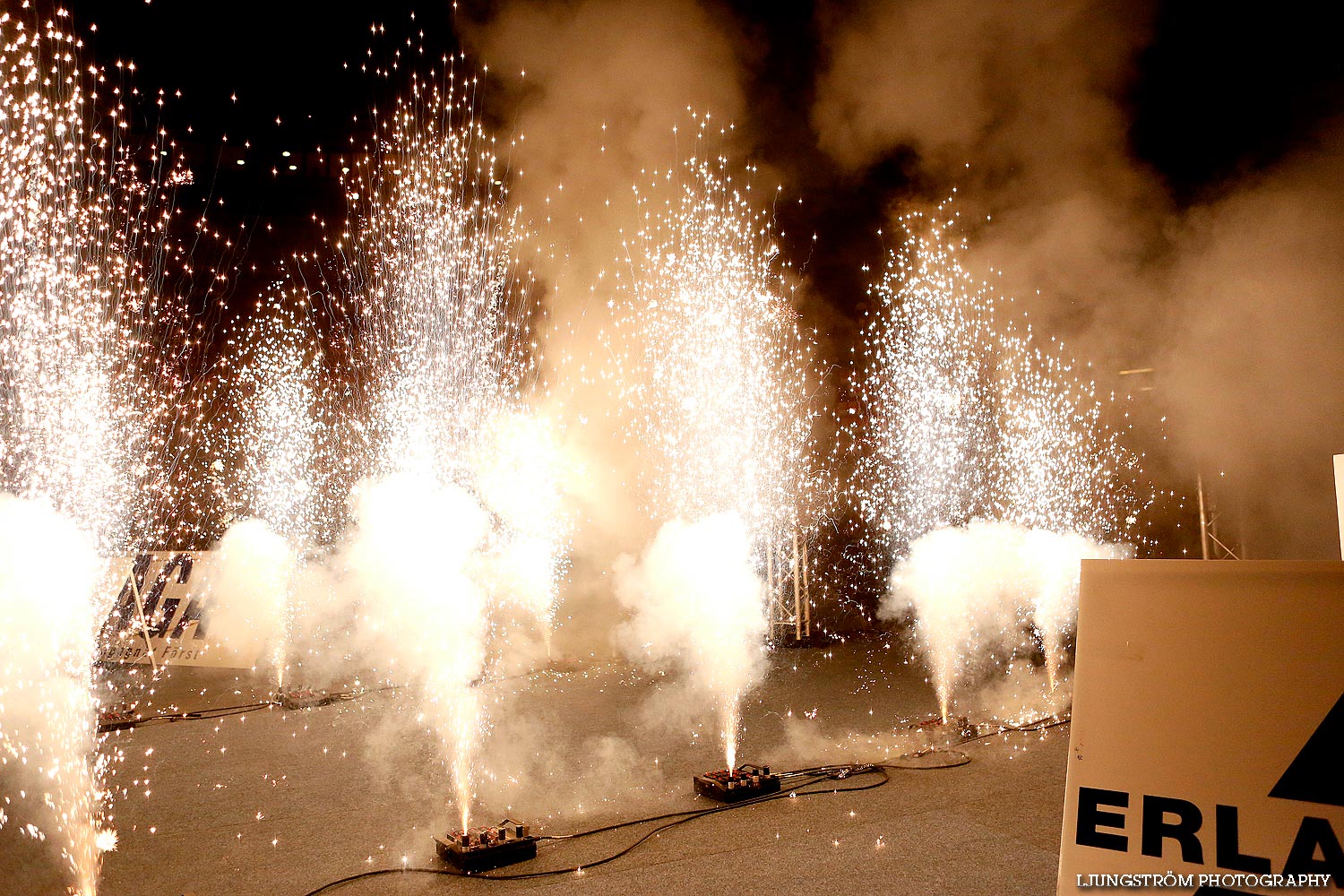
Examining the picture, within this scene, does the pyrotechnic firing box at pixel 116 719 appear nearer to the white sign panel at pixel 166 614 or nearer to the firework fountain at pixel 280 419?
the white sign panel at pixel 166 614

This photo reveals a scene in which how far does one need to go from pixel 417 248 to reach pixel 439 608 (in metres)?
4.11

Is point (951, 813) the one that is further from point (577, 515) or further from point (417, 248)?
point (577, 515)

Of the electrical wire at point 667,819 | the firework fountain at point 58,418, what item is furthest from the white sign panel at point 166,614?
the electrical wire at point 667,819

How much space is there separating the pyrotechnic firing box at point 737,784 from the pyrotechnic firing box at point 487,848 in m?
1.15

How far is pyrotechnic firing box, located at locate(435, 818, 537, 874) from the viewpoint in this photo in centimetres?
382

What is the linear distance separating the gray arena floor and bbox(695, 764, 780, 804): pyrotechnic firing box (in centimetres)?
10

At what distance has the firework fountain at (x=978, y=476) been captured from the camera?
31.1 feet

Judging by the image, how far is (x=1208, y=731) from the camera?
5.66 ft

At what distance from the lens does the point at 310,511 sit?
1339cm

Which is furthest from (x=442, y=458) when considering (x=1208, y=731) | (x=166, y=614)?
(x=1208, y=731)

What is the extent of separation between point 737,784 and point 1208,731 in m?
3.36

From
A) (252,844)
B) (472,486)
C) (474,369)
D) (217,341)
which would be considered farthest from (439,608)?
(217,341)

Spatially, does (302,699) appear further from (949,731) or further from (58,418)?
(949,731)

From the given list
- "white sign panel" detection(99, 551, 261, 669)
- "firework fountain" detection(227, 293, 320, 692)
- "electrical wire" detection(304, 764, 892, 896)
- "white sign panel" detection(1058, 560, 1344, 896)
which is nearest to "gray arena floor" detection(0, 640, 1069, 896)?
"electrical wire" detection(304, 764, 892, 896)
